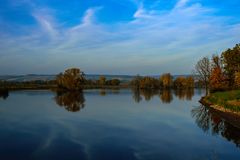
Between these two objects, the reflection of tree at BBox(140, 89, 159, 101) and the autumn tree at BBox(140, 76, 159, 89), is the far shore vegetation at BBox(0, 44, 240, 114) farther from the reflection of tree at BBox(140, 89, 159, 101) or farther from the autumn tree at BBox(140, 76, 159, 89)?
the reflection of tree at BBox(140, 89, 159, 101)

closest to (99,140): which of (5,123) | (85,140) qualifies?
(85,140)

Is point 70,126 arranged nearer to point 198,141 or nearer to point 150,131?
point 150,131

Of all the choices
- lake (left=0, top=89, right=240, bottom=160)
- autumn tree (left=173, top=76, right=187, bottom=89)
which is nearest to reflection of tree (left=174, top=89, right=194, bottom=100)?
lake (left=0, top=89, right=240, bottom=160)

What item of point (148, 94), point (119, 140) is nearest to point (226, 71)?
point (148, 94)

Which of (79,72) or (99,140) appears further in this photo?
(79,72)

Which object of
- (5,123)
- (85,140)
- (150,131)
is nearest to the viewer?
(85,140)

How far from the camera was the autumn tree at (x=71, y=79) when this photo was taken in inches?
3664

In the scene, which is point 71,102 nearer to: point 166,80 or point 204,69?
point 204,69

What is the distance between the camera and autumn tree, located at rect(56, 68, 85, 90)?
93.1m

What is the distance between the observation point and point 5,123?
22.4m

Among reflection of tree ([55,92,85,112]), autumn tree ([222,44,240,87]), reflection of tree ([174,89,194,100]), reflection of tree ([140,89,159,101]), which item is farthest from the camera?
reflection of tree ([174,89,194,100])

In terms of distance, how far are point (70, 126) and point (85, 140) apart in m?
5.10

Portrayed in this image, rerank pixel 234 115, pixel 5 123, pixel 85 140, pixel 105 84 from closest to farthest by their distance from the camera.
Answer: pixel 85 140, pixel 5 123, pixel 234 115, pixel 105 84

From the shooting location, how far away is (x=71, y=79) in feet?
306
